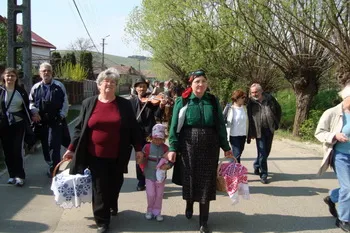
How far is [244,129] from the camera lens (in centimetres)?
650

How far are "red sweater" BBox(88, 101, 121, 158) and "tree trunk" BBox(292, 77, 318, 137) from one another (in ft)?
29.1

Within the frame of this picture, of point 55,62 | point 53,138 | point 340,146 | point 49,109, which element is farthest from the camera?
point 55,62

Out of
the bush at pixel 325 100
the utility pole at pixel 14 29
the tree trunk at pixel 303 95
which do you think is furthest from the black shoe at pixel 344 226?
the bush at pixel 325 100

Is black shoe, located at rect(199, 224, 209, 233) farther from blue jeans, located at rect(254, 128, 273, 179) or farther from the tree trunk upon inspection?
the tree trunk

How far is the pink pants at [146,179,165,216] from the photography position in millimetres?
4758

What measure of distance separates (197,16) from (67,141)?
9349 mm

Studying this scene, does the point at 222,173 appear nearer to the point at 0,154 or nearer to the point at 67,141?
the point at 67,141

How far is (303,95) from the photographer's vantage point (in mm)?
12156

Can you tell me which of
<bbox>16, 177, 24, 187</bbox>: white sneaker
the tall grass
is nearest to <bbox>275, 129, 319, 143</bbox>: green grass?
<bbox>16, 177, 24, 187</bbox>: white sneaker

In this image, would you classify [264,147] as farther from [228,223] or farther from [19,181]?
[19,181]

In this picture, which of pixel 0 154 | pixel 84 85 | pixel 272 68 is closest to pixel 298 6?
pixel 272 68

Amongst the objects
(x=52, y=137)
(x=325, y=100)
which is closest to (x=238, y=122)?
(x=52, y=137)

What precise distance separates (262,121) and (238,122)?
43 cm

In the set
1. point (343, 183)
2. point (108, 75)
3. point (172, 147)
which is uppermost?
A: point (108, 75)
